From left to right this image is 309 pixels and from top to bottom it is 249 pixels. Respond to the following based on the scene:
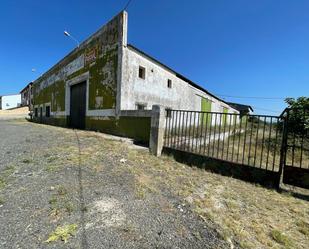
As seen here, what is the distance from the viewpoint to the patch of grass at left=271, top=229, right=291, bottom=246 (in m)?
2.58

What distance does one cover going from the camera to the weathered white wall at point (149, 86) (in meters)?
10.4

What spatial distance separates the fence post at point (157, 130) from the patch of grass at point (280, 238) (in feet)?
14.5

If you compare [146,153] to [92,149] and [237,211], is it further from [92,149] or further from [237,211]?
[237,211]

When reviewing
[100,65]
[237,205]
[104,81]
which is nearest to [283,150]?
[237,205]

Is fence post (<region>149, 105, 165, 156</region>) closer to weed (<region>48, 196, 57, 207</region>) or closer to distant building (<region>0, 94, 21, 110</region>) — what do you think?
weed (<region>48, 196, 57, 207</region>)

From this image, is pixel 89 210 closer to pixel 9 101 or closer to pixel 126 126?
pixel 126 126

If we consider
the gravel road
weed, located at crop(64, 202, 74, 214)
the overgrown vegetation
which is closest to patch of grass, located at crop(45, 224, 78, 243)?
the gravel road

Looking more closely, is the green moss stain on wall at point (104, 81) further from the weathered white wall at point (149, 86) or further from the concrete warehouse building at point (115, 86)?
the weathered white wall at point (149, 86)

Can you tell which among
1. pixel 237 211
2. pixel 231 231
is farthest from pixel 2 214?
pixel 237 211

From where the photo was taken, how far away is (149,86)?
39.7 ft

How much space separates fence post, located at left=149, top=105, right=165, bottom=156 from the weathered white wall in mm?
3603

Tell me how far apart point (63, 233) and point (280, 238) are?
9.09 ft

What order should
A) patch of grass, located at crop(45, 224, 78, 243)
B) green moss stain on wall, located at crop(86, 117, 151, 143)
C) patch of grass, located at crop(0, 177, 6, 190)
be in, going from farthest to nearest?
green moss stain on wall, located at crop(86, 117, 151, 143), patch of grass, located at crop(0, 177, 6, 190), patch of grass, located at crop(45, 224, 78, 243)

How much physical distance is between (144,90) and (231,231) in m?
9.80
